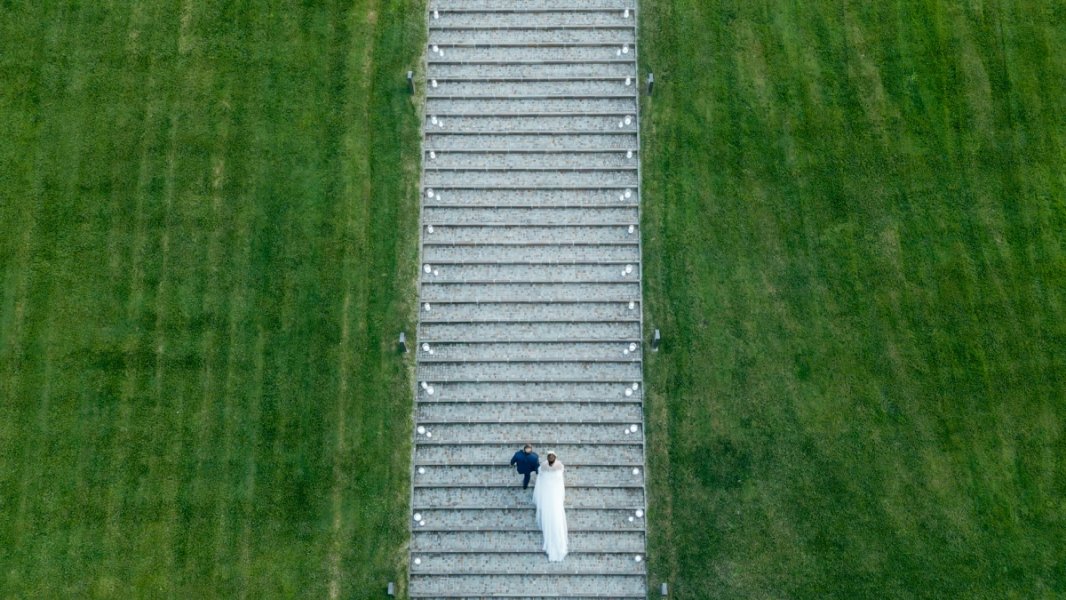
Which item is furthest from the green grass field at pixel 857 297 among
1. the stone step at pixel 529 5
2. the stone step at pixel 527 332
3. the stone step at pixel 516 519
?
the stone step at pixel 527 332

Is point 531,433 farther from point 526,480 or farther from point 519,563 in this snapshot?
point 519,563

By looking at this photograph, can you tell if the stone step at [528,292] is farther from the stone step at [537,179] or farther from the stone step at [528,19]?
the stone step at [528,19]

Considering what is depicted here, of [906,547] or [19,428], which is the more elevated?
[19,428]

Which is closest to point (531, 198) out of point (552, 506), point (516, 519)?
point (552, 506)

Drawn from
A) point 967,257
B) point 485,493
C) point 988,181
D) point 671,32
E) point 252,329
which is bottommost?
point 485,493

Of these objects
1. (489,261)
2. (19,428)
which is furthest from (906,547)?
(19,428)

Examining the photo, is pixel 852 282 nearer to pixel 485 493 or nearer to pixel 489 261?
pixel 489 261

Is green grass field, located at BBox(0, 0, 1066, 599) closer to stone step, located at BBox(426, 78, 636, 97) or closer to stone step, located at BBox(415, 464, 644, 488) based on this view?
stone step, located at BBox(415, 464, 644, 488)

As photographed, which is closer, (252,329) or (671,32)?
(252,329)
